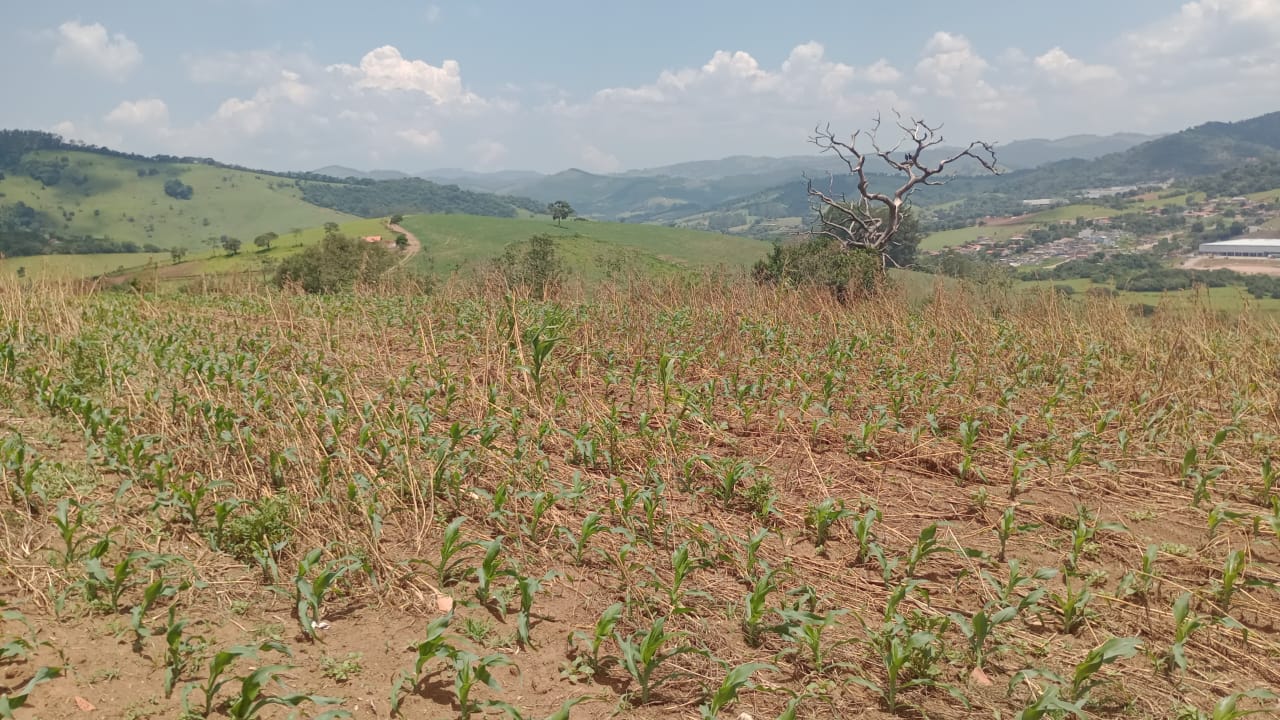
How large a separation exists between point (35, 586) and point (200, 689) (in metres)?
1.27

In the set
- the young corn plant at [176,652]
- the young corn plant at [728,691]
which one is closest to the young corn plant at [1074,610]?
the young corn plant at [728,691]

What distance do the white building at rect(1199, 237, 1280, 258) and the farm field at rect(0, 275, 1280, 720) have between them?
67917 mm

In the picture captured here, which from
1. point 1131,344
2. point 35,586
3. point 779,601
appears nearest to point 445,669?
point 779,601

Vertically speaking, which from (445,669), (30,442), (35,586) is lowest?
(445,669)

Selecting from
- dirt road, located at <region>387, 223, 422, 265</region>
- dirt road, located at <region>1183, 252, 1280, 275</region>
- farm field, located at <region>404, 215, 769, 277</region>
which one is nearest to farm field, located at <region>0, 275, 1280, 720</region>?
farm field, located at <region>404, 215, 769, 277</region>

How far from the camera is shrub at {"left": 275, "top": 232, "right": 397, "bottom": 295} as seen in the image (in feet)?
67.8

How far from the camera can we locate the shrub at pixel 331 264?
20672 mm

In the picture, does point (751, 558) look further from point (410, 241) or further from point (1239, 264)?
point (1239, 264)

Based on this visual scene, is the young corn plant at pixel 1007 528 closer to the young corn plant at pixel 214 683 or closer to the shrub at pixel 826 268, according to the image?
the young corn plant at pixel 214 683

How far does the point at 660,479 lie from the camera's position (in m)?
→ 5.06

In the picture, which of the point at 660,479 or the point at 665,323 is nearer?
the point at 660,479

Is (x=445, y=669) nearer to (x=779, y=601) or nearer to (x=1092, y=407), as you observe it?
(x=779, y=601)

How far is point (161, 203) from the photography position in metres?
125

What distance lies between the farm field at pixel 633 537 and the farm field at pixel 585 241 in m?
29.5
